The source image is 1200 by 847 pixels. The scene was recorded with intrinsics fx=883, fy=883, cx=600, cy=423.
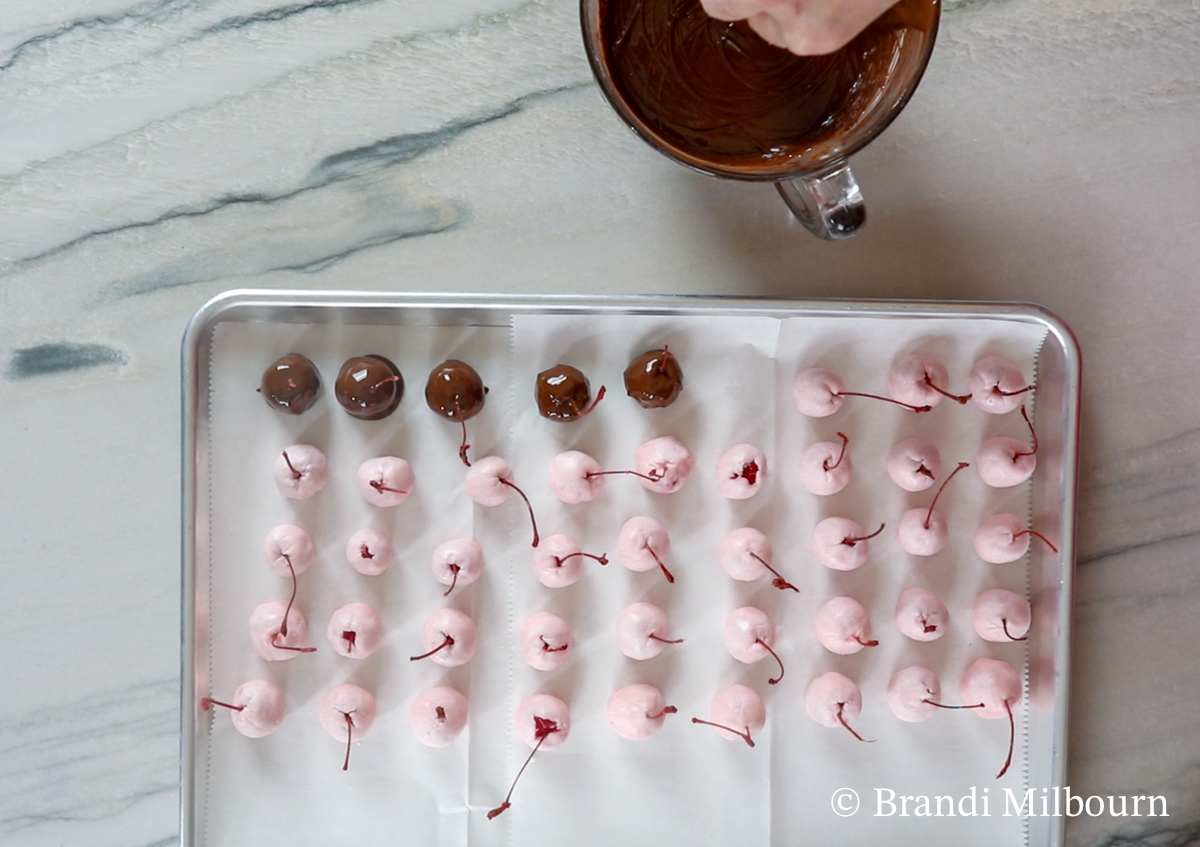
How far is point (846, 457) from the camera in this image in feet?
2.45

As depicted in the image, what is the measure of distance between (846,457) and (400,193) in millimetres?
438

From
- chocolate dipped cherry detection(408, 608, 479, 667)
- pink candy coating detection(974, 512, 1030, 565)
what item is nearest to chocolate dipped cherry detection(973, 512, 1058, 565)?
pink candy coating detection(974, 512, 1030, 565)

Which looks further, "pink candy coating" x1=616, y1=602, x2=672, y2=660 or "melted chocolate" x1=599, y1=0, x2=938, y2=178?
"pink candy coating" x1=616, y1=602, x2=672, y2=660

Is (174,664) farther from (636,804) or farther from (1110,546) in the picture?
(1110,546)

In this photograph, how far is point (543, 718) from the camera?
73 cm

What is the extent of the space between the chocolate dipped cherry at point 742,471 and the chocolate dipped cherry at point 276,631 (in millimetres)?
380

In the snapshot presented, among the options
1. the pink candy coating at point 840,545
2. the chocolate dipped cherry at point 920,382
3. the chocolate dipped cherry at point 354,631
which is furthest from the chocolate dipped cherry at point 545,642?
the chocolate dipped cherry at point 920,382

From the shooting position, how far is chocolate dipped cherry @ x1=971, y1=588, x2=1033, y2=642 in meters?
0.74

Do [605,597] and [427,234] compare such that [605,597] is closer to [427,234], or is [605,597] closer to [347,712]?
[347,712]

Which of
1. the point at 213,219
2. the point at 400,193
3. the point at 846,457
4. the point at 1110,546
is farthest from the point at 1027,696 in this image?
the point at 213,219

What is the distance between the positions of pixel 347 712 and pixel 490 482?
22 centimetres

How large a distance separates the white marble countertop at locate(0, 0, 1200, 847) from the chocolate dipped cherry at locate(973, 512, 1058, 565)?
72 mm

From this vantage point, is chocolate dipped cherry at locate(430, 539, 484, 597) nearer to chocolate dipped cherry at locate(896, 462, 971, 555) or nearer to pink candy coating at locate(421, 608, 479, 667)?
pink candy coating at locate(421, 608, 479, 667)

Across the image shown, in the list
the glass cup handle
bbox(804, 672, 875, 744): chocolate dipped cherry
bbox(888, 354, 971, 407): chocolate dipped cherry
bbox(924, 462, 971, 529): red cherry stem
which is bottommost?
bbox(804, 672, 875, 744): chocolate dipped cherry
